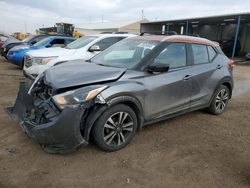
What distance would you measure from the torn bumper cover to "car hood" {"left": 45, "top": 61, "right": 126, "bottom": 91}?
319 mm

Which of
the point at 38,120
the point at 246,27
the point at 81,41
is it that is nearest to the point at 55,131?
the point at 38,120

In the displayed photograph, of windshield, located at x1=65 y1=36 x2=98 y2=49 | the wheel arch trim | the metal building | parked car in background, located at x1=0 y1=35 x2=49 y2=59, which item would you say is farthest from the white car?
the metal building

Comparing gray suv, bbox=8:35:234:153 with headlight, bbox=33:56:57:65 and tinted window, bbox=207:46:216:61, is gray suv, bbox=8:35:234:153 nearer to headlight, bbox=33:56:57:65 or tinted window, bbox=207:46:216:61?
tinted window, bbox=207:46:216:61

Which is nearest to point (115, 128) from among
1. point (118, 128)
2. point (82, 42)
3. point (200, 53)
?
point (118, 128)

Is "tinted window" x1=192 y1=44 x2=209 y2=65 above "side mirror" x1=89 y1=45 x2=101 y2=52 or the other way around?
above

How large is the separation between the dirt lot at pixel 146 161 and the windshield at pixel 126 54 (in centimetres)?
122

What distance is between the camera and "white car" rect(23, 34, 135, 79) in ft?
25.3

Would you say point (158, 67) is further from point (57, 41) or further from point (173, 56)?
point (57, 41)

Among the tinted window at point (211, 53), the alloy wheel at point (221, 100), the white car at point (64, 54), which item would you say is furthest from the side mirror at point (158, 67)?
Answer: the white car at point (64, 54)

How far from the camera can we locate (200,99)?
5.08 metres

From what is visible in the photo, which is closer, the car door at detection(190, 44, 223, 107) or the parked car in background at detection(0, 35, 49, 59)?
the car door at detection(190, 44, 223, 107)

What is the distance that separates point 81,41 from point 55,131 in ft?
20.1

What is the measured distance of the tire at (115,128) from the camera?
11.8ft

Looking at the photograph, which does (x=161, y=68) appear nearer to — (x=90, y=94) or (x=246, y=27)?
(x=90, y=94)
